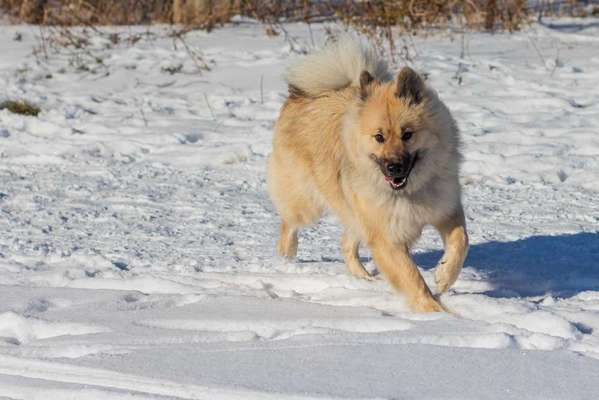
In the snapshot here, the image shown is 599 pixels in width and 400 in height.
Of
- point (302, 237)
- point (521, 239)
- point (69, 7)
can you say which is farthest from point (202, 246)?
point (69, 7)

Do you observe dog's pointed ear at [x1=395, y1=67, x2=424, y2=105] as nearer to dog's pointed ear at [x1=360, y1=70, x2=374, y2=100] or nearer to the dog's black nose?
dog's pointed ear at [x1=360, y1=70, x2=374, y2=100]

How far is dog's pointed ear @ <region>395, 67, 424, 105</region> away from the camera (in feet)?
14.4

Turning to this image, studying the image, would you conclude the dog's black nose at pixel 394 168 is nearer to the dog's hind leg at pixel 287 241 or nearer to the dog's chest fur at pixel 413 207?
the dog's chest fur at pixel 413 207

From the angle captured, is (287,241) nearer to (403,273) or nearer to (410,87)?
(403,273)

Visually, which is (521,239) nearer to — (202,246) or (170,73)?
(202,246)

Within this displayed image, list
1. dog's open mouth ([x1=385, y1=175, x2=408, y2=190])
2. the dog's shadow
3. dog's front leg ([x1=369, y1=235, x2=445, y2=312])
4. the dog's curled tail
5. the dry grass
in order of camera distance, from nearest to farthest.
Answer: dog's front leg ([x1=369, y1=235, x2=445, y2=312]) → dog's open mouth ([x1=385, y1=175, x2=408, y2=190]) → the dog's shadow → the dog's curled tail → the dry grass

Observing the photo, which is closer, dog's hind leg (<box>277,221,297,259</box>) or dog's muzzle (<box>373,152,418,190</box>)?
dog's muzzle (<box>373,152,418,190</box>)

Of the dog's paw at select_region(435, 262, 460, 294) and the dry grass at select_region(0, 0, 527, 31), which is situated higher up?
the dry grass at select_region(0, 0, 527, 31)

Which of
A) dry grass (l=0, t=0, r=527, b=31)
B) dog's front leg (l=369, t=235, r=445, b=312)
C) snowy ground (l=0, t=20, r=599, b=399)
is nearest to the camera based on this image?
snowy ground (l=0, t=20, r=599, b=399)

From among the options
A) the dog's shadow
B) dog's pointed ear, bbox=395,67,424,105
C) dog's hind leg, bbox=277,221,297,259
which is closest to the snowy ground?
the dog's shadow

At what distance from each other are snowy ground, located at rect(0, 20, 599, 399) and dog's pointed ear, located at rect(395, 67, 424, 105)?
869 mm

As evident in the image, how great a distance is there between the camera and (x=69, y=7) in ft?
40.7

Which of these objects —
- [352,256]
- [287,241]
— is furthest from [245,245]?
[352,256]

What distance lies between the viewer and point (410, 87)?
174 inches
